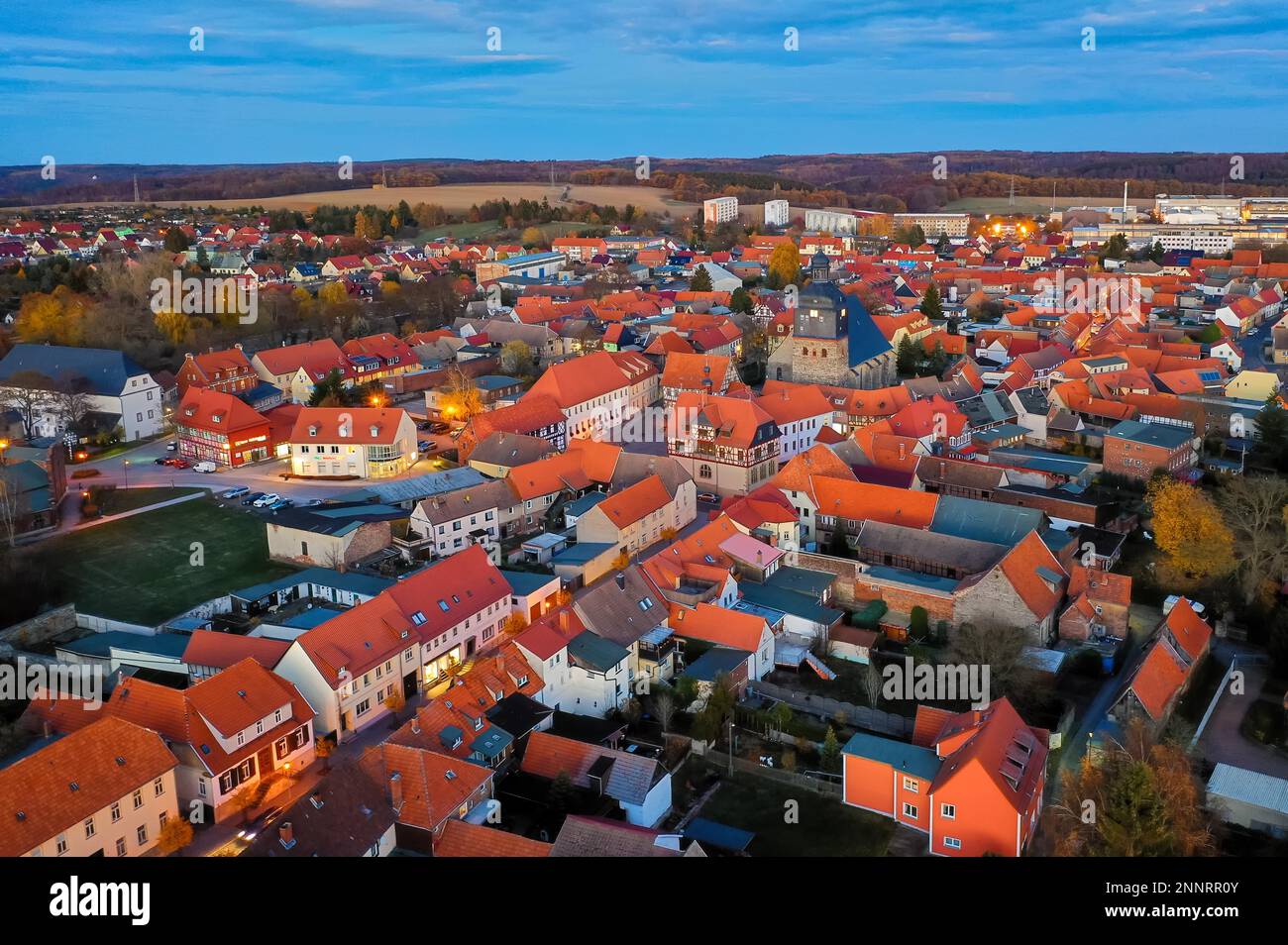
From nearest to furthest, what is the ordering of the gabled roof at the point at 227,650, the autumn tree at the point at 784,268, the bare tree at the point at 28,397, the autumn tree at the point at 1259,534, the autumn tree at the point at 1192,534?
the gabled roof at the point at 227,650, the autumn tree at the point at 1259,534, the autumn tree at the point at 1192,534, the bare tree at the point at 28,397, the autumn tree at the point at 784,268

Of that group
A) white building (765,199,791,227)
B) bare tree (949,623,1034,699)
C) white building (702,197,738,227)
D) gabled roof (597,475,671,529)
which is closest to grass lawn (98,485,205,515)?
gabled roof (597,475,671,529)

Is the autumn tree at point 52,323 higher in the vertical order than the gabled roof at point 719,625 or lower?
higher

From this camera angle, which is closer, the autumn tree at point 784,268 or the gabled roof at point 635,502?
the gabled roof at point 635,502

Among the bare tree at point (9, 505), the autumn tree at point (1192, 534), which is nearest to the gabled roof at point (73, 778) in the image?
the bare tree at point (9, 505)

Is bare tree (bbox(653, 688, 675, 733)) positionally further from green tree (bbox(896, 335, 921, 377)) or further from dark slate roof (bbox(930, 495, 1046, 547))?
green tree (bbox(896, 335, 921, 377))

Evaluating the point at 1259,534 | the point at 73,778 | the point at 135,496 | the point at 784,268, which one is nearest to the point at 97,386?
the point at 135,496

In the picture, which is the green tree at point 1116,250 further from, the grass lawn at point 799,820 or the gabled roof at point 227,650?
the gabled roof at point 227,650

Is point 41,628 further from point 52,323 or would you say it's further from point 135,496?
point 52,323
